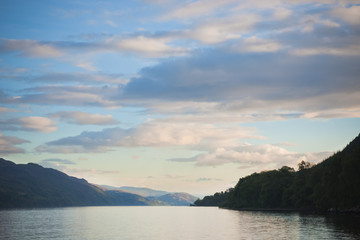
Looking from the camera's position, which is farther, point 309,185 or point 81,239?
point 309,185

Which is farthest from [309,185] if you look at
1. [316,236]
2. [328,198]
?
[316,236]

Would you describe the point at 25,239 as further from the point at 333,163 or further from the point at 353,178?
the point at 333,163

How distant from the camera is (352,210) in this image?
488 ft

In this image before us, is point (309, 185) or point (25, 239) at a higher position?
point (309, 185)

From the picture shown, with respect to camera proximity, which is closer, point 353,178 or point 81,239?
point 81,239

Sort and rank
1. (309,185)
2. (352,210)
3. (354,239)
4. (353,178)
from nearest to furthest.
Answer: (354,239), (353,178), (352,210), (309,185)

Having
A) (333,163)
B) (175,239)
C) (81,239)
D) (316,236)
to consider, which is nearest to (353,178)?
(333,163)

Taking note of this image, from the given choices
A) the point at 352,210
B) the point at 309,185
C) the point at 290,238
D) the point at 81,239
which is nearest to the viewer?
the point at 290,238

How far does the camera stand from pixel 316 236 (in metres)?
75.9

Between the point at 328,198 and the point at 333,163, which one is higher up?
the point at 333,163

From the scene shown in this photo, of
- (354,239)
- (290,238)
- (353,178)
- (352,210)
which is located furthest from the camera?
(352,210)

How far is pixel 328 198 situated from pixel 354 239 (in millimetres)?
90537

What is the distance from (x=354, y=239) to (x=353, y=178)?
6835cm

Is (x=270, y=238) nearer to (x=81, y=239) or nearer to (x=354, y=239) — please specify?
(x=354, y=239)
